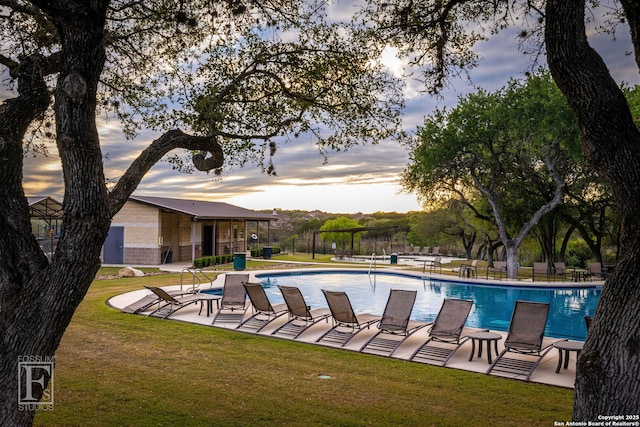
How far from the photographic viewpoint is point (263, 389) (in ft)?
20.6

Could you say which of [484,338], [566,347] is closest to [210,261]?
[484,338]

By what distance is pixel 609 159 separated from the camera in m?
3.65

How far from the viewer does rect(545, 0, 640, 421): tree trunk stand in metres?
3.42

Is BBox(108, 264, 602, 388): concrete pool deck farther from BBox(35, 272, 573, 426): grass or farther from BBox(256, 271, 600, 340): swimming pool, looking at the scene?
BBox(256, 271, 600, 340): swimming pool

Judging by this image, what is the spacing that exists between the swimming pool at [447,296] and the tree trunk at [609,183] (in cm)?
869

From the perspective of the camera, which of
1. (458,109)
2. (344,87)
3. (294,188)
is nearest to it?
(344,87)

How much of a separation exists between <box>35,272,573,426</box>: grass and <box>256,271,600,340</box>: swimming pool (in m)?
5.77

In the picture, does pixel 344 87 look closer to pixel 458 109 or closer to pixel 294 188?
pixel 458 109

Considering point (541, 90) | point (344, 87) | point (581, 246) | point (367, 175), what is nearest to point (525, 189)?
point (541, 90)

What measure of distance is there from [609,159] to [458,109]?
19.7 metres

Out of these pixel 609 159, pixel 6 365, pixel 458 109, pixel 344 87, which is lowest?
pixel 6 365

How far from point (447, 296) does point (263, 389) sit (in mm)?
12508

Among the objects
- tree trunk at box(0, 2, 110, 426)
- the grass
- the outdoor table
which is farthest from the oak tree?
the outdoor table

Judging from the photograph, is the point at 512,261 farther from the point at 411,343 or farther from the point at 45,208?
→ the point at 45,208
